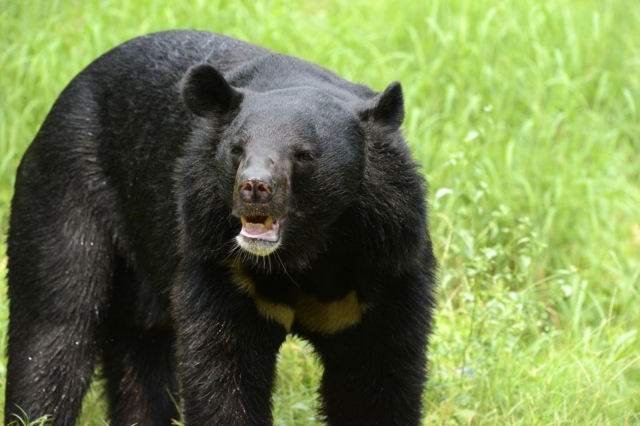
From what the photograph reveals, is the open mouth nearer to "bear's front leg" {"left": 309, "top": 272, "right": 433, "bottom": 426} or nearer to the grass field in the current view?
"bear's front leg" {"left": 309, "top": 272, "right": 433, "bottom": 426}

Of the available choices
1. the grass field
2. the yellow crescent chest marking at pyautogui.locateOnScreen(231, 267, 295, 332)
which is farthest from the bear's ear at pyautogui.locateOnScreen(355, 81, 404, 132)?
the grass field

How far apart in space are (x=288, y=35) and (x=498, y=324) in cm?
359

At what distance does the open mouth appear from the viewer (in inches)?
136

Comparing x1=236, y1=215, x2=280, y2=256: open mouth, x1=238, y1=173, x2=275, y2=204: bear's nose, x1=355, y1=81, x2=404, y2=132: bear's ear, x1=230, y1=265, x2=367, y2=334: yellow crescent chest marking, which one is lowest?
x1=230, y1=265, x2=367, y2=334: yellow crescent chest marking

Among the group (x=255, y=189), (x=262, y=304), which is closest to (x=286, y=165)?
(x=255, y=189)

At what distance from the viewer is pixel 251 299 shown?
3971mm

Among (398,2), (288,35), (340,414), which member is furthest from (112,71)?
(398,2)

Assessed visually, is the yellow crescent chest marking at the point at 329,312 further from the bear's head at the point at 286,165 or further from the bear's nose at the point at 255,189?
the bear's nose at the point at 255,189

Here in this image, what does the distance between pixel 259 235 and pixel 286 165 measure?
265mm

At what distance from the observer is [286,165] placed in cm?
352

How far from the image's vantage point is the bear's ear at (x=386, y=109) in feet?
12.7

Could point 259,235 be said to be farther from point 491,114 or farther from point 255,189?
point 491,114

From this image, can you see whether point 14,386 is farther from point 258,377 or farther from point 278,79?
point 278,79

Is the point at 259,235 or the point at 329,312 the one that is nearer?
the point at 259,235
